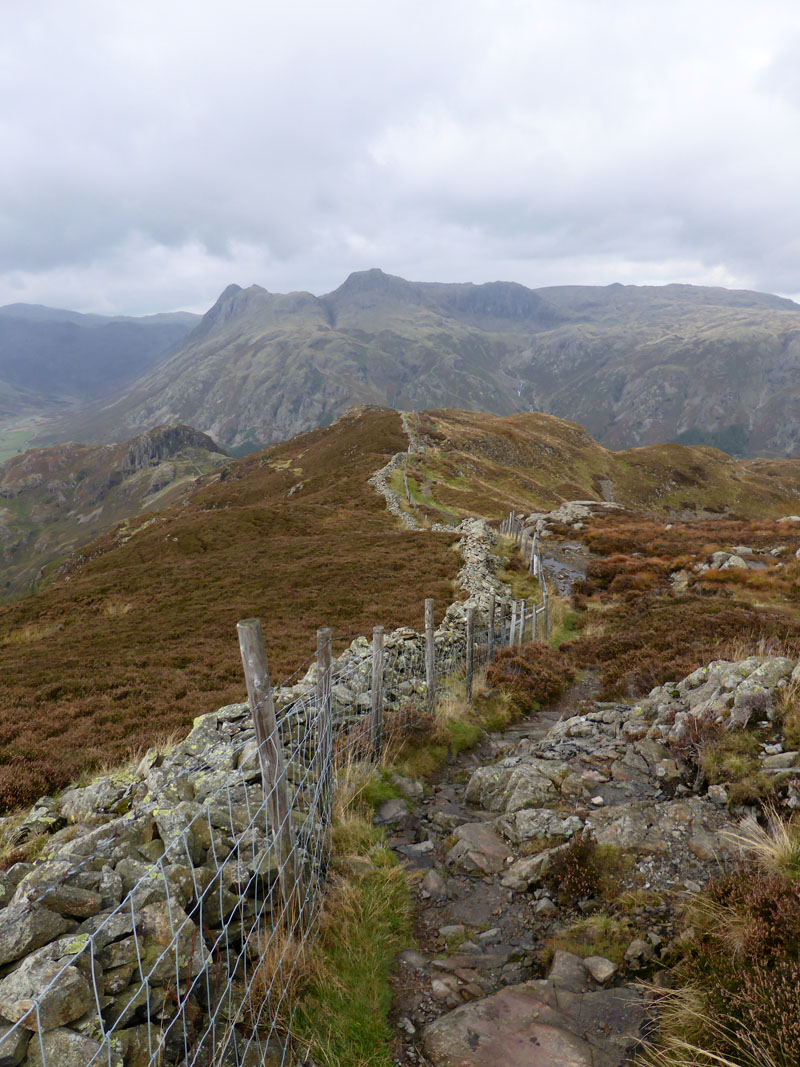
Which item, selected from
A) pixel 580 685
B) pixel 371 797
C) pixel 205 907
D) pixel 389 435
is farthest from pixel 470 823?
pixel 389 435

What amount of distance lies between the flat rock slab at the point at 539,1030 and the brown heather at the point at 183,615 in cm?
826

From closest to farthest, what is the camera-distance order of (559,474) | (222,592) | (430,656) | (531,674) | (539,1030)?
(539,1030) → (430,656) → (531,674) → (222,592) → (559,474)

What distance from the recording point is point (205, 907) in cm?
455

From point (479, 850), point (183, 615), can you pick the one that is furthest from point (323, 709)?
point (183, 615)

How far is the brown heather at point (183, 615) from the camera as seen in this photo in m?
12.0

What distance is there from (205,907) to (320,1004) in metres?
1.27

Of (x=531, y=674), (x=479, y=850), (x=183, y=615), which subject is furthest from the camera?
(x=183, y=615)

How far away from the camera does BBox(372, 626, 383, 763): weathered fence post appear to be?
9.23 meters

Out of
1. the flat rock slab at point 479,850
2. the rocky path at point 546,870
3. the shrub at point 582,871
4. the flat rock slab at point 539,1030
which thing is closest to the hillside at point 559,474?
the rocky path at point 546,870

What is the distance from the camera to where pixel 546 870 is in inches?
245

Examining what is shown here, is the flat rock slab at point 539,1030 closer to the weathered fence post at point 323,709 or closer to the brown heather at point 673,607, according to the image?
the weathered fence post at point 323,709

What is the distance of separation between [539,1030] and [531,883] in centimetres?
210

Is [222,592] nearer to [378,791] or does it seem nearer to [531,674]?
[531,674]

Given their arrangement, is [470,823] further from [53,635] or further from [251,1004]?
[53,635]
